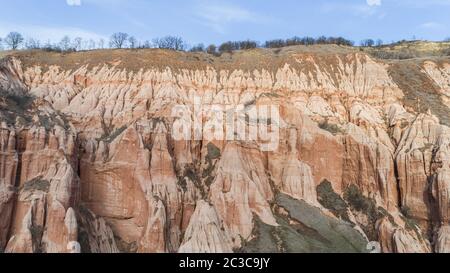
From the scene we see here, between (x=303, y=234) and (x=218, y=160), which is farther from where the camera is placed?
(x=218, y=160)

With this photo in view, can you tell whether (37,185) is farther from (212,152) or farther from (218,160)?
(212,152)

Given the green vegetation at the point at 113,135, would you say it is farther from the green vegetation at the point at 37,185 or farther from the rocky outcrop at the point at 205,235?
the rocky outcrop at the point at 205,235

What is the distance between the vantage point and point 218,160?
4012cm

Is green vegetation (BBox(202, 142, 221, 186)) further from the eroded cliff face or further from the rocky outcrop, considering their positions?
the rocky outcrop

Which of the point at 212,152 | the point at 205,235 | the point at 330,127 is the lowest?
the point at 205,235

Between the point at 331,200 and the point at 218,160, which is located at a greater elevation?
the point at 218,160

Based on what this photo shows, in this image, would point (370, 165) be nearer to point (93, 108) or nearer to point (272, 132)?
point (272, 132)

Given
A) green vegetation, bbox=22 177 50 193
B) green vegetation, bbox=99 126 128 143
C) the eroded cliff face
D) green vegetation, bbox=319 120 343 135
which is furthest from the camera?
green vegetation, bbox=319 120 343 135

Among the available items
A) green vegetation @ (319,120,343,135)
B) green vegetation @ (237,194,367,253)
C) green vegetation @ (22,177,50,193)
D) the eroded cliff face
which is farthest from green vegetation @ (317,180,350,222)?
green vegetation @ (22,177,50,193)

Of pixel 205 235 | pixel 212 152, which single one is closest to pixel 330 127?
pixel 212 152

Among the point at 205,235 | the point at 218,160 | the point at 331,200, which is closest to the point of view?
the point at 205,235

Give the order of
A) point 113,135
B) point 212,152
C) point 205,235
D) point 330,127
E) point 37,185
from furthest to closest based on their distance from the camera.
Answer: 1. point 330,127
2. point 212,152
3. point 113,135
4. point 37,185
5. point 205,235

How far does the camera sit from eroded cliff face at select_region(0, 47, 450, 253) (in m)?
32.8
